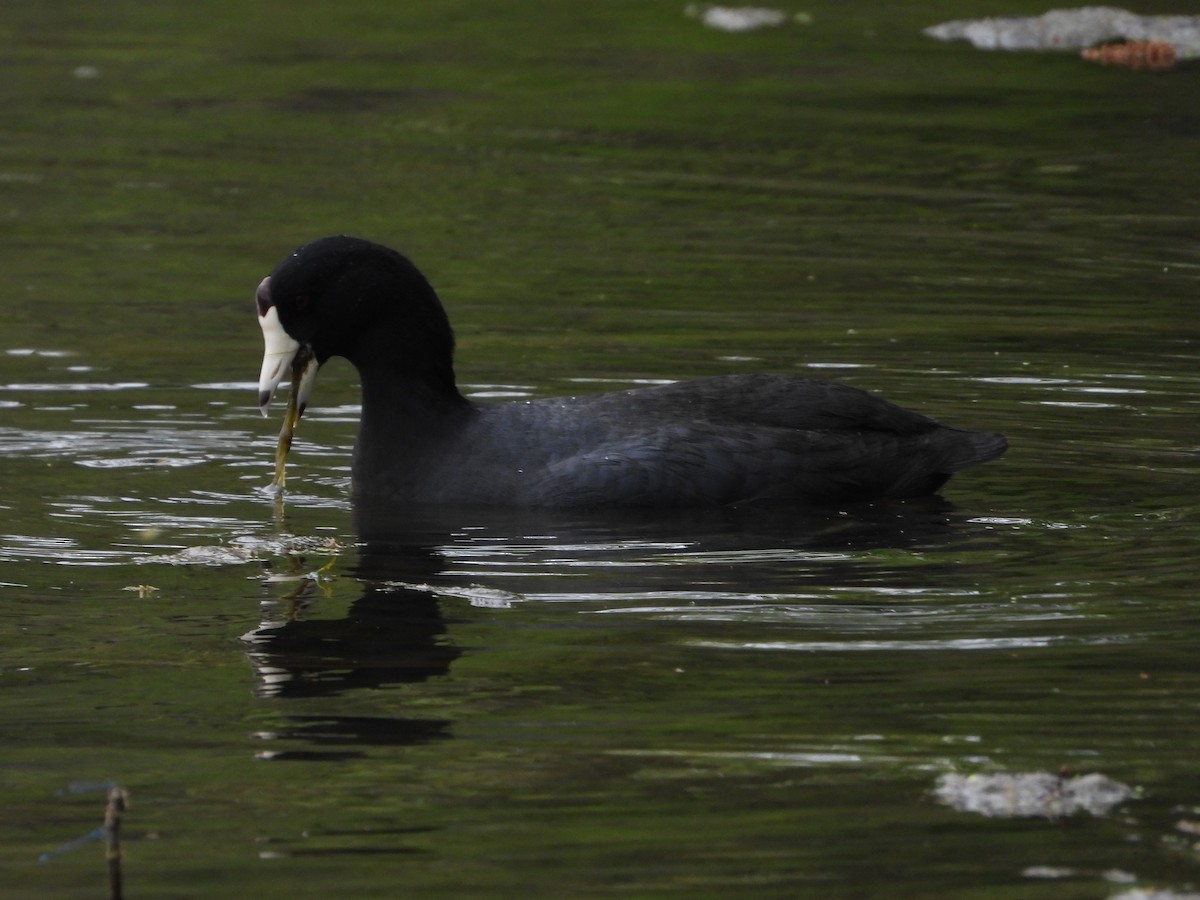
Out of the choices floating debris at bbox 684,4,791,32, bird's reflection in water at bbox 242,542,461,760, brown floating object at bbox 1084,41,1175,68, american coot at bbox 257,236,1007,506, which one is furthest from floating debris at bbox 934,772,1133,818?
floating debris at bbox 684,4,791,32

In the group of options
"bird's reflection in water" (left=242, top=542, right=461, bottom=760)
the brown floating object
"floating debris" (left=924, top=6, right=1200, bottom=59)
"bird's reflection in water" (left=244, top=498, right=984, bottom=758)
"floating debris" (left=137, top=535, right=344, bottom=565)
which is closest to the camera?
"bird's reflection in water" (left=242, top=542, right=461, bottom=760)

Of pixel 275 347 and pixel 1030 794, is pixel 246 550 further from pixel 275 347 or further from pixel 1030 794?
pixel 1030 794

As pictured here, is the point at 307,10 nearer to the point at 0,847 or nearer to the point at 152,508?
the point at 152,508

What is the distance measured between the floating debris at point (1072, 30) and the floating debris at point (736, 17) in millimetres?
1459

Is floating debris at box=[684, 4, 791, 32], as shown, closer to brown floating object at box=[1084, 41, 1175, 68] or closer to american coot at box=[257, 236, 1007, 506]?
brown floating object at box=[1084, 41, 1175, 68]

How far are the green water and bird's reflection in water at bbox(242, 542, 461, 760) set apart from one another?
0.02m

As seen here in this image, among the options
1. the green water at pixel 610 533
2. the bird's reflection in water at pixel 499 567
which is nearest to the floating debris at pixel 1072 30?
the green water at pixel 610 533

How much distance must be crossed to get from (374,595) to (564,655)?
93 cm

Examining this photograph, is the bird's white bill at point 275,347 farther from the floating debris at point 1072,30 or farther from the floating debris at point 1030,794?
the floating debris at point 1072,30

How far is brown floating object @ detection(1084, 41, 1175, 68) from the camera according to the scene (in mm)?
17984

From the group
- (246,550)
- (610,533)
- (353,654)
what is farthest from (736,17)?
(353,654)

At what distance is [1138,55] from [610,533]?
12.5 metres

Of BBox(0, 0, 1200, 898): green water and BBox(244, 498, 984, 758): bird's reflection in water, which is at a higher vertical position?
BBox(0, 0, 1200, 898): green water

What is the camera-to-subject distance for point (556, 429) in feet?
24.0
